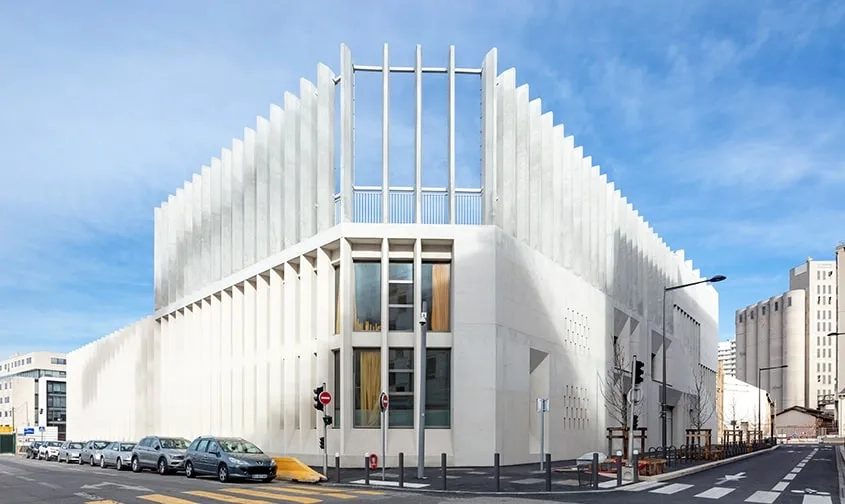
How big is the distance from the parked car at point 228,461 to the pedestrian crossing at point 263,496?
277 cm

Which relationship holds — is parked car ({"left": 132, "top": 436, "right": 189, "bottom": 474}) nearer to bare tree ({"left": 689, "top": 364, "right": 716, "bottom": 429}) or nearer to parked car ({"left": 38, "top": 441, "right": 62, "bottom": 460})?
parked car ({"left": 38, "top": 441, "right": 62, "bottom": 460})

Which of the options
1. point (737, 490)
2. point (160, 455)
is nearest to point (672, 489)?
point (737, 490)

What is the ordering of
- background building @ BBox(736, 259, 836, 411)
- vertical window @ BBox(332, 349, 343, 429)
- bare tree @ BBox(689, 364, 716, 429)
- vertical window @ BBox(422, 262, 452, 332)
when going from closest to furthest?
vertical window @ BBox(332, 349, 343, 429) < vertical window @ BBox(422, 262, 452, 332) < bare tree @ BBox(689, 364, 716, 429) < background building @ BBox(736, 259, 836, 411)

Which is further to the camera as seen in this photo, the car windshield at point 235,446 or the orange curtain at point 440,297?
the orange curtain at point 440,297

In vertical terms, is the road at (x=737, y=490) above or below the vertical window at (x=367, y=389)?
below

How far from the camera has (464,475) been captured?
2967 centimetres


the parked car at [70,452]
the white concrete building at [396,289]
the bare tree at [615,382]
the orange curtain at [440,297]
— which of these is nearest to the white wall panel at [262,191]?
the white concrete building at [396,289]

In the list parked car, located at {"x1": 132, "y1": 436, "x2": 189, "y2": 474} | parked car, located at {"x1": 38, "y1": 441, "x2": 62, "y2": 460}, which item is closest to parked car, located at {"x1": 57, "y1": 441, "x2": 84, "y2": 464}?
parked car, located at {"x1": 38, "y1": 441, "x2": 62, "y2": 460}

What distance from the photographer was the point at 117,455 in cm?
3931

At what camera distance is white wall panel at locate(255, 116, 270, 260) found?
44562 mm

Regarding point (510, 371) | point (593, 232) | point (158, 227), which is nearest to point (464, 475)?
point (510, 371)

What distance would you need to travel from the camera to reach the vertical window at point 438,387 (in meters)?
36.0

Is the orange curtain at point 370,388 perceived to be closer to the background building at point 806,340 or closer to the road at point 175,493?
the road at point 175,493

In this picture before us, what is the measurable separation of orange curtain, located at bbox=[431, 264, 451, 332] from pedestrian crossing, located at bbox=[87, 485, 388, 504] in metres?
13.4
